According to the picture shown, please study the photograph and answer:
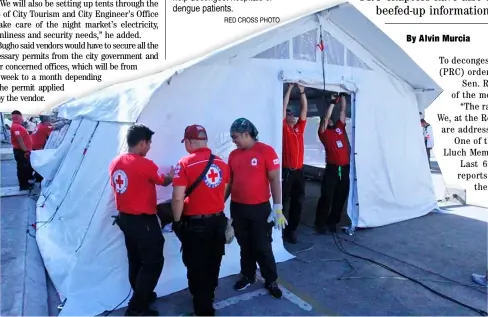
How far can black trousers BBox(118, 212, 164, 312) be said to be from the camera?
3.03 m

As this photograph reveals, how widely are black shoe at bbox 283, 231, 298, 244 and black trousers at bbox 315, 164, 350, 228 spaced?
654 mm

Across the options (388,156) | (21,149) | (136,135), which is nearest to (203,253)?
(136,135)

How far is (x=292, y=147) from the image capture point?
517 centimetres

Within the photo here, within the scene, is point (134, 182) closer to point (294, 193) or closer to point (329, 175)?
point (294, 193)

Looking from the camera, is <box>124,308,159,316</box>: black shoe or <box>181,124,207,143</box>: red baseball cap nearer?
<box>181,124,207,143</box>: red baseball cap

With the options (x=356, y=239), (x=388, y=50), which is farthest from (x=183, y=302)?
(x=388, y=50)

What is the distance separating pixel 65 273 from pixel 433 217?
6011 mm

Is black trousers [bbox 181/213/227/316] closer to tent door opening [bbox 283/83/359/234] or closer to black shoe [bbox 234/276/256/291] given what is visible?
black shoe [bbox 234/276/256/291]

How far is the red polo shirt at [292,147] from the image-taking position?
5.16 meters

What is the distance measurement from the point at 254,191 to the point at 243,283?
1.09 metres

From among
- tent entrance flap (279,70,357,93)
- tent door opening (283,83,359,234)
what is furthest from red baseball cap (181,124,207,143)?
tent door opening (283,83,359,234)

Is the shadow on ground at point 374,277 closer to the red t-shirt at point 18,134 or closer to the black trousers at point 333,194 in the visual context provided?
the black trousers at point 333,194

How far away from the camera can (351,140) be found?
5719mm

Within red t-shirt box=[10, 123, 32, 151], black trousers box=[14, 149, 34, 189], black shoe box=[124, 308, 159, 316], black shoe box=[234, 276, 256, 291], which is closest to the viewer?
black shoe box=[124, 308, 159, 316]
